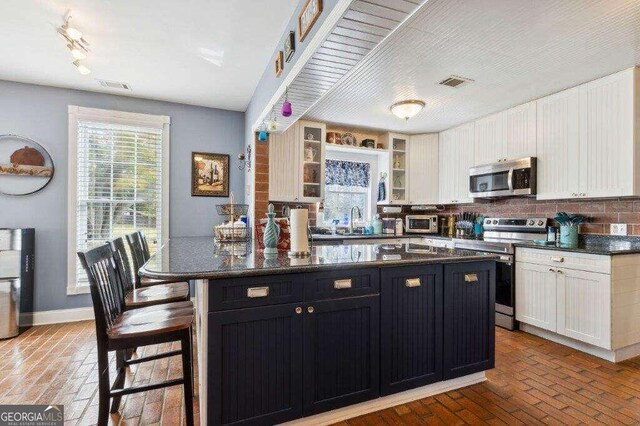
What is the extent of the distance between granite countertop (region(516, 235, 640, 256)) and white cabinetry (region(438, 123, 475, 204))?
1.31 m

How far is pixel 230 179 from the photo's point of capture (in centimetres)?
436

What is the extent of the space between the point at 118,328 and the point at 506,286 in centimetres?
350

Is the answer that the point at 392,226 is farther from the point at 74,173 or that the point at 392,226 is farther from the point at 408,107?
the point at 74,173

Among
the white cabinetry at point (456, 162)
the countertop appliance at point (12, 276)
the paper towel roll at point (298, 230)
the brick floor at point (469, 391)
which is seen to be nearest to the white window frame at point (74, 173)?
the countertop appliance at point (12, 276)

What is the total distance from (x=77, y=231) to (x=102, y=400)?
281cm

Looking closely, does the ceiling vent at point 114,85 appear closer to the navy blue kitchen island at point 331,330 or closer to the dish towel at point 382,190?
the navy blue kitchen island at point 331,330

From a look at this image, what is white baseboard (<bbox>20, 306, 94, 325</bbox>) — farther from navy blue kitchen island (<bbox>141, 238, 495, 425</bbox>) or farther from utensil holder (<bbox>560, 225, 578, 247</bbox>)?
utensil holder (<bbox>560, 225, 578, 247</bbox>)

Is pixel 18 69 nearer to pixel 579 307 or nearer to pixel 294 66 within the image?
pixel 294 66

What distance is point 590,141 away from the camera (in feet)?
9.71

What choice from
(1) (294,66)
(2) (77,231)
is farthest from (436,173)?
(2) (77,231)

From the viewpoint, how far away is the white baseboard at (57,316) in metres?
3.50

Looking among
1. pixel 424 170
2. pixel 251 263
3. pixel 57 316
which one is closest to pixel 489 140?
pixel 424 170

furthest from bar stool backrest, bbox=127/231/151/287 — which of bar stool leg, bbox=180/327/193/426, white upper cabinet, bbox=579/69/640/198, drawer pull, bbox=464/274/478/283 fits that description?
white upper cabinet, bbox=579/69/640/198

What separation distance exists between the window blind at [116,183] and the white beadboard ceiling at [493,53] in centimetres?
228
